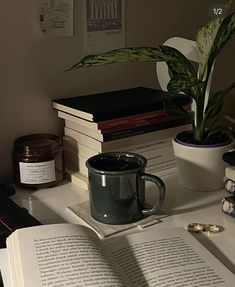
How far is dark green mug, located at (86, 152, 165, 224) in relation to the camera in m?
0.86

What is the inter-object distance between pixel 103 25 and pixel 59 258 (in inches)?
25.8

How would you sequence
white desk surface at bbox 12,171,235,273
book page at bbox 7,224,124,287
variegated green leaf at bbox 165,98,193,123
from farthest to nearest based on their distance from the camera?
1. variegated green leaf at bbox 165,98,193,123
2. white desk surface at bbox 12,171,235,273
3. book page at bbox 7,224,124,287

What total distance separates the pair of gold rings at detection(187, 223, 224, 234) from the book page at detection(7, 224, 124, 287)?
19cm

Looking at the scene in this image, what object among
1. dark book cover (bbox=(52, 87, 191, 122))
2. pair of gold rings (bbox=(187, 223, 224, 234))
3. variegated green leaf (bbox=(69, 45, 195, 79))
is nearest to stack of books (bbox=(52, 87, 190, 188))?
dark book cover (bbox=(52, 87, 191, 122))

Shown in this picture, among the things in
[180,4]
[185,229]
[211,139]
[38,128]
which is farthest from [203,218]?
[180,4]

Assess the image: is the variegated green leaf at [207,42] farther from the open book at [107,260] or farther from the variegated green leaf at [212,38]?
the open book at [107,260]

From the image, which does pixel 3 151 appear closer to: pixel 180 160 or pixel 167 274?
pixel 180 160

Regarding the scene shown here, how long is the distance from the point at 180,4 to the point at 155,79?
0.20 meters

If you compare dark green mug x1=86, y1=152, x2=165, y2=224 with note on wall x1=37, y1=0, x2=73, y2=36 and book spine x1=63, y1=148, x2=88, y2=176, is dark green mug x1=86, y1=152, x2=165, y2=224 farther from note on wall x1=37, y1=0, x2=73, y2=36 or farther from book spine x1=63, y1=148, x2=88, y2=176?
note on wall x1=37, y1=0, x2=73, y2=36

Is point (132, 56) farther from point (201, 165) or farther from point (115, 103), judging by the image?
point (201, 165)

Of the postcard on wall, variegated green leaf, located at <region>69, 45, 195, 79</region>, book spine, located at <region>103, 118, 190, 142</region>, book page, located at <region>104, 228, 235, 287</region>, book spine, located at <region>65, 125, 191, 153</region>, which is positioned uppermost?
the postcard on wall

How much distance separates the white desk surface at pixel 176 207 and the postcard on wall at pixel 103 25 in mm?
334

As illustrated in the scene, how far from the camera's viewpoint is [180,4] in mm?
1297

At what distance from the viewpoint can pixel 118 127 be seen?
40.4 inches
